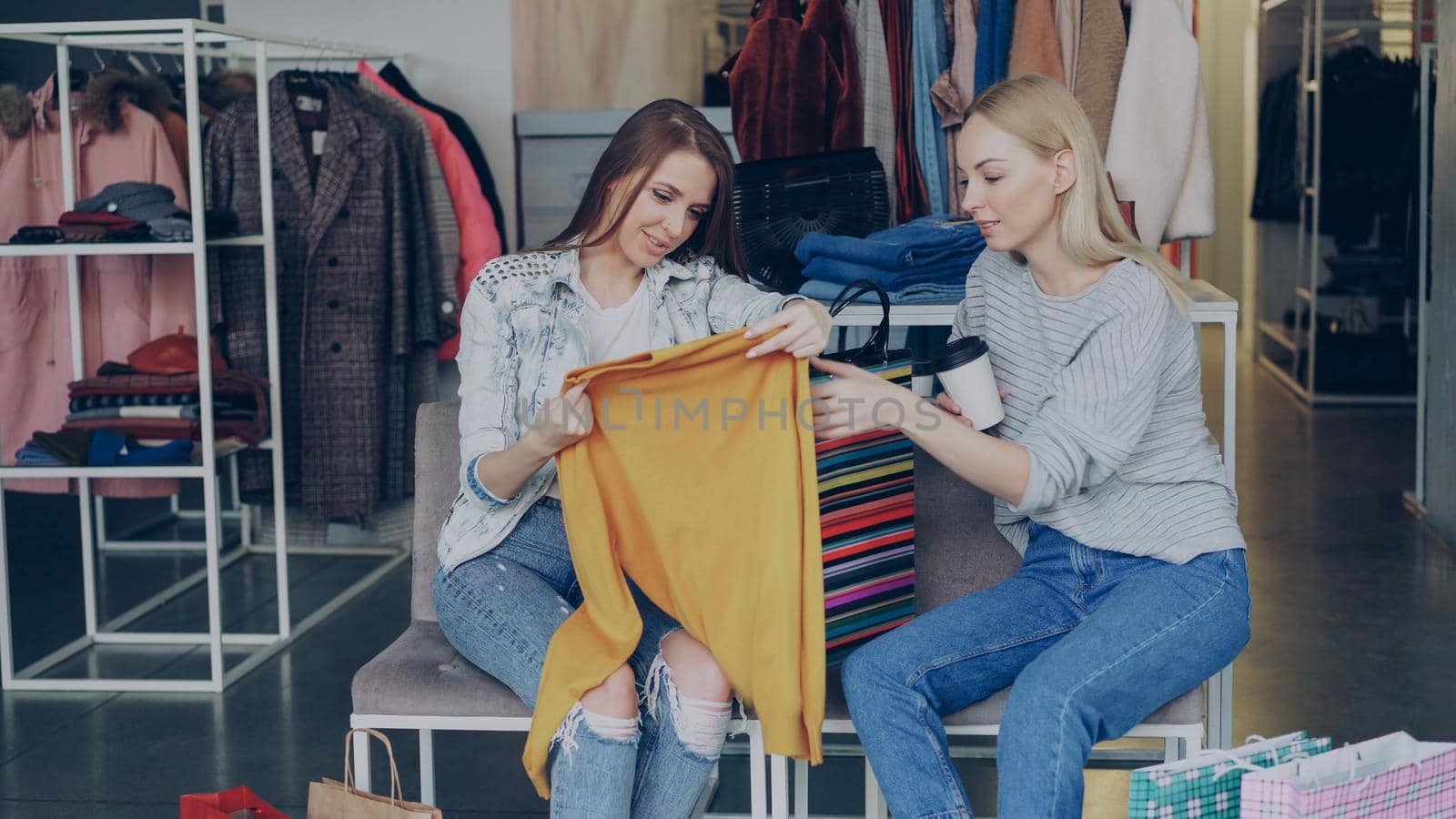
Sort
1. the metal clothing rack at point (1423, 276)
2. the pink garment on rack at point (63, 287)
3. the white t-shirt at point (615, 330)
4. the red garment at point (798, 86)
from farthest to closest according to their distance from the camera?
the metal clothing rack at point (1423, 276) < the pink garment on rack at point (63, 287) < the red garment at point (798, 86) < the white t-shirt at point (615, 330)

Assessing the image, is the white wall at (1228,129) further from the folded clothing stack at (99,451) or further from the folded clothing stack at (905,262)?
the folded clothing stack at (99,451)

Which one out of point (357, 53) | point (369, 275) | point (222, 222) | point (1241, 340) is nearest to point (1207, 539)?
A: point (222, 222)

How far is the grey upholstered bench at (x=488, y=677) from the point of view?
2191mm

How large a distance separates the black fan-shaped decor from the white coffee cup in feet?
3.16

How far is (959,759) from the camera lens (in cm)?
325

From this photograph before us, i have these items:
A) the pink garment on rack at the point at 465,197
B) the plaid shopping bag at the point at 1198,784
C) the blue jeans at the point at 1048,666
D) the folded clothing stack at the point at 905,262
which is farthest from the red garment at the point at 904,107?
the plaid shopping bag at the point at 1198,784

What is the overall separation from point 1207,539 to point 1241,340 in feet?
30.5

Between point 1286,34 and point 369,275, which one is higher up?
point 1286,34

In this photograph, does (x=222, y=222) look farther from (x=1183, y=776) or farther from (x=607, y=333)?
(x=1183, y=776)

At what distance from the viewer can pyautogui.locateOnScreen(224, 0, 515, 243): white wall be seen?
5.05 meters

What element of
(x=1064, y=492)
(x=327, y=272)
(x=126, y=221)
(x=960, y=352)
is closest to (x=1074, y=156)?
(x=960, y=352)

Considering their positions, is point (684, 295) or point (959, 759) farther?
point (959, 759)

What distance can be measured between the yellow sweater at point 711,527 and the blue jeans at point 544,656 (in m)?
0.06

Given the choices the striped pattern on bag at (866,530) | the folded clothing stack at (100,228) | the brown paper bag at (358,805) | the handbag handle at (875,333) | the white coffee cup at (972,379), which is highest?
the folded clothing stack at (100,228)
